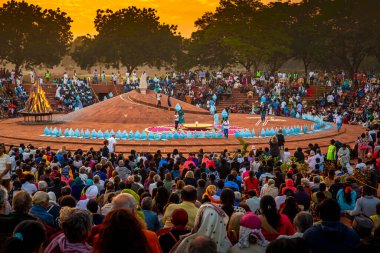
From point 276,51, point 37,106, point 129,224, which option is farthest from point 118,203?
point 276,51

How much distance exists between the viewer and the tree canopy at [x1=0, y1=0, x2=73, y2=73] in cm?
5553

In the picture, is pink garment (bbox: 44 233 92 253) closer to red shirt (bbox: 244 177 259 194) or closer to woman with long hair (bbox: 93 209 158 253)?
woman with long hair (bbox: 93 209 158 253)

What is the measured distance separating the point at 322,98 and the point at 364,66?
114 ft

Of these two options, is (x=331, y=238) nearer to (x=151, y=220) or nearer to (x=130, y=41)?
(x=151, y=220)

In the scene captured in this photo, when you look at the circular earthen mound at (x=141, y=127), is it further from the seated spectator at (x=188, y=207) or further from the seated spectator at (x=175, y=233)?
the seated spectator at (x=175, y=233)

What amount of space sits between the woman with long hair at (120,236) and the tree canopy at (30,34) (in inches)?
2212

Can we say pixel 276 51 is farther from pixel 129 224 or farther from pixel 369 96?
pixel 129 224

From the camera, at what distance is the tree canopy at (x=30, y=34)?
2186 inches

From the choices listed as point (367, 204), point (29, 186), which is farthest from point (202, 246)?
point (29, 186)

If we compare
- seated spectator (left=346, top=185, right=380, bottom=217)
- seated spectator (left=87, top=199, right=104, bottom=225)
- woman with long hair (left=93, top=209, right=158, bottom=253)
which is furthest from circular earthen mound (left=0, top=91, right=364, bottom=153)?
woman with long hair (left=93, top=209, right=158, bottom=253)

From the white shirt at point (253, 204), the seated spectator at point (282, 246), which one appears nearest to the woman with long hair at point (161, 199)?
the white shirt at point (253, 204)

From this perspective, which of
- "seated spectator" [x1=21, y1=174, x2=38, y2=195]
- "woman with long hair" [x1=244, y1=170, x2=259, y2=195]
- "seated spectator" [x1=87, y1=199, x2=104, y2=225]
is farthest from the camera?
"woman with long hair" [x1=244, y1=170, x2=259, y2=195]

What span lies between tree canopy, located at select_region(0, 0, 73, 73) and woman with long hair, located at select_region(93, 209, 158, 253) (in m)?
56.2

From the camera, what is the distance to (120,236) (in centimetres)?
374
